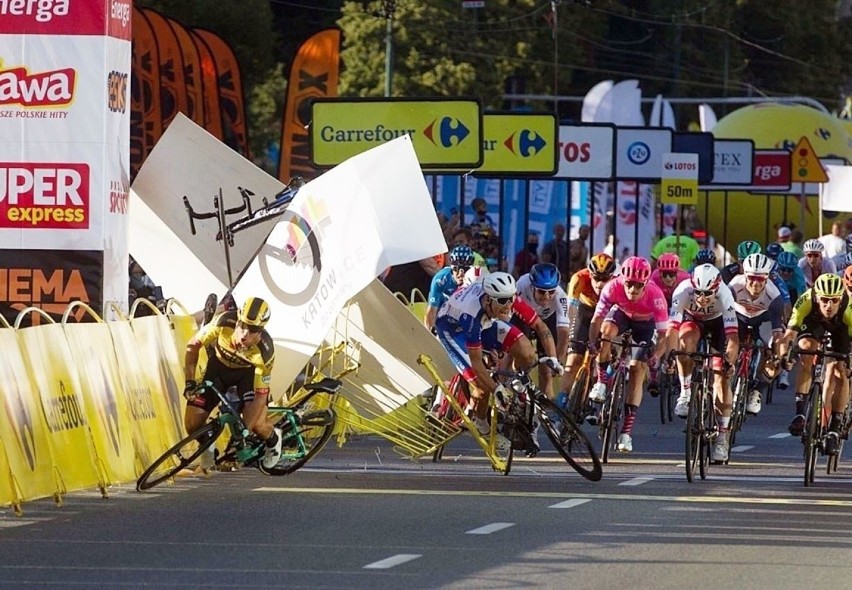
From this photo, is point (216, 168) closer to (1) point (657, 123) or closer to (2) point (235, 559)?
(2) point (235, 559)

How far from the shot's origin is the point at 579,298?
20.5 metres

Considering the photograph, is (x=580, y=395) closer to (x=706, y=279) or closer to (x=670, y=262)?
(x=706, y=279)

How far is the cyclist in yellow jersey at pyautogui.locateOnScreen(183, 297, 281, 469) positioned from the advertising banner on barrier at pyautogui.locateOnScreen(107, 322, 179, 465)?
1.71 ft

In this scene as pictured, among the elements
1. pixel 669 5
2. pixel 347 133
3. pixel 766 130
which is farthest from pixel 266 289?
pixel 669 5

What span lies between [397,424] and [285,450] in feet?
6.24

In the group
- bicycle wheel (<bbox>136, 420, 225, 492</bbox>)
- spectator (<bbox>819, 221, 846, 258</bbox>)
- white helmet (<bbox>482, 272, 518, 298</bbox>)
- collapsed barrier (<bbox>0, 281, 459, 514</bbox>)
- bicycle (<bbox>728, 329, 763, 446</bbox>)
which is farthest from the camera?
spectator (<bbox>819, 221, 846, 258</bbox>)

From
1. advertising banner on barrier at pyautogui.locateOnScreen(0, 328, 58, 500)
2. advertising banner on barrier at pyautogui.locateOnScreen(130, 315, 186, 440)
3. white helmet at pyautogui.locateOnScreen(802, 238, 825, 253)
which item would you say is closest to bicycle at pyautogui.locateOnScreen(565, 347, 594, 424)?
advertising banner on barrier at pyautogui.locateOnScreen(130, 315, 186, 440)

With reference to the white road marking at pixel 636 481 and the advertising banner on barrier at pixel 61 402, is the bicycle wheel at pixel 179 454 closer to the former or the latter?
the advertising banner on barrier at pixel 61 402

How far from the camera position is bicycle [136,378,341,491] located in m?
14.6

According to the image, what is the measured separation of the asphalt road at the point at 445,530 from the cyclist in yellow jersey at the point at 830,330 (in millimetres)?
492

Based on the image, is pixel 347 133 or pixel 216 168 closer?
pixel 216 168

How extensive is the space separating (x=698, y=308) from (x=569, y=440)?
2.44 meters

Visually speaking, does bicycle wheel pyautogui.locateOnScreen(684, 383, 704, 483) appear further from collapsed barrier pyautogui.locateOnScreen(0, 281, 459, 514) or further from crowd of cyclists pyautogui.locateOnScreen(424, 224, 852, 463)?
collapsed barrier pyautogui.locateOnScreen(0, 281, 459, 514)

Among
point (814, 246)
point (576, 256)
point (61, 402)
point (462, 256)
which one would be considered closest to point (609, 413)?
point (462, 256)
